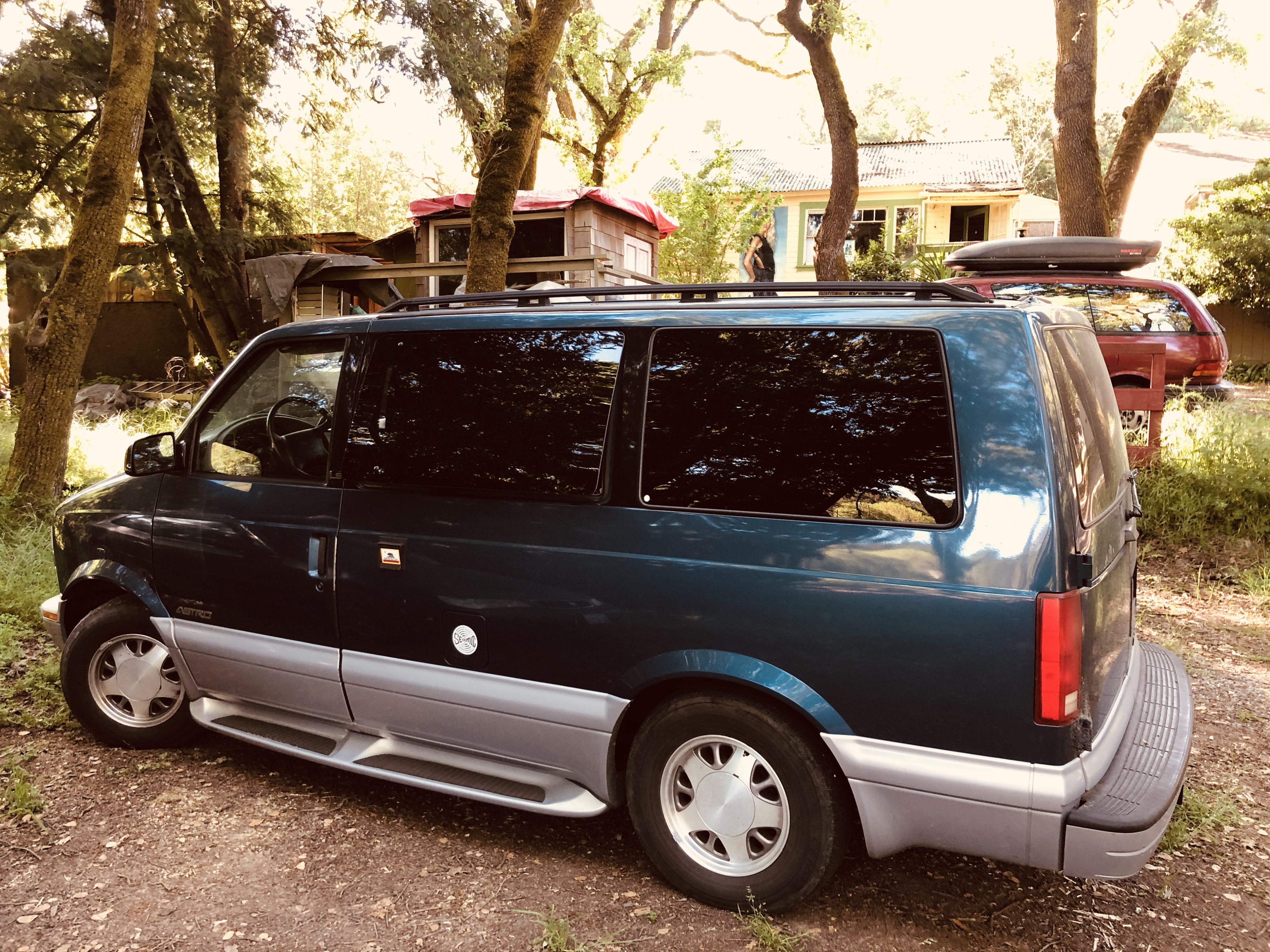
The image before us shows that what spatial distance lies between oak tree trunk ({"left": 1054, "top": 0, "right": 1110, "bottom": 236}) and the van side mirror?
10.7 meters

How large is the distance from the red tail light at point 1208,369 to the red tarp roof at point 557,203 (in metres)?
8.55

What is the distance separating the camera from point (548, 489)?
11.3 feet

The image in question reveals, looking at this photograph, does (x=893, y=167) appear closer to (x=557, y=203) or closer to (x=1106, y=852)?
(x=557, y=203)

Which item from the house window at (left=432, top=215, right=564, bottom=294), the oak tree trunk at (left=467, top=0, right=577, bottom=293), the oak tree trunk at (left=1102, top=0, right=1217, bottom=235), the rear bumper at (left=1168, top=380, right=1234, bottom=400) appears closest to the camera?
the oak tree trunk at (left=467, top=0, right=577, bottom=293)

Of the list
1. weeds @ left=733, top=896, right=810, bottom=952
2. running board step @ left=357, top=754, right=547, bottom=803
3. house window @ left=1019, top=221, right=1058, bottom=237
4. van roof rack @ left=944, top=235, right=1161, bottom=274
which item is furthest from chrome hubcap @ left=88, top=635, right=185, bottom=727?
house window @ left=1019, top=221, right=1058, bottom=237

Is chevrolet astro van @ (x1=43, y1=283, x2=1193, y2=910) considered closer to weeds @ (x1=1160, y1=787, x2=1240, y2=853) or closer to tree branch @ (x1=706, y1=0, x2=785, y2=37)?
weeds @ (x1=1160, y1=787, x2=1240, y2=853)

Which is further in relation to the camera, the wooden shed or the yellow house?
the yellow house

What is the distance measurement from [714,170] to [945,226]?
9152 millimetres

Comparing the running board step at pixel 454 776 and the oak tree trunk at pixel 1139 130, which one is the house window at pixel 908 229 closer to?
the oak tree trunk at pixel 1139 130

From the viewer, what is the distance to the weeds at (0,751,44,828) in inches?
156

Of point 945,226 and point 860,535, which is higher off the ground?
point 945,226

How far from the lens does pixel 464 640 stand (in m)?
3.57

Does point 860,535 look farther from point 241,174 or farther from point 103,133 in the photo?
point 241,174

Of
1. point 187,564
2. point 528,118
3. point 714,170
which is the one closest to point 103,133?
point 528,118
